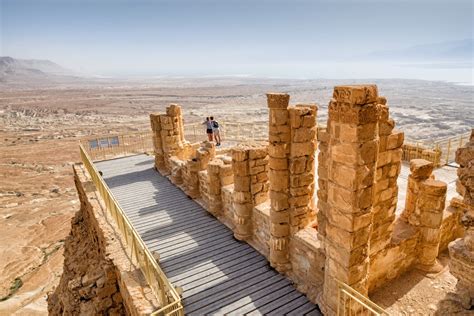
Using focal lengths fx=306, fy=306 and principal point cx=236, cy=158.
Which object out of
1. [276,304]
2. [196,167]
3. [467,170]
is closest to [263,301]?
[276,304]

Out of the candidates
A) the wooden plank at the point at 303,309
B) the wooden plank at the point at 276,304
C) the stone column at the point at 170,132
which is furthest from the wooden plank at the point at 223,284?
the stone column at the point at 170,132

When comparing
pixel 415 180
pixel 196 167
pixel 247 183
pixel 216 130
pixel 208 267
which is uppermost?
pixel 216 130

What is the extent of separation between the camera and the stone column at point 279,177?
7746 millimetres

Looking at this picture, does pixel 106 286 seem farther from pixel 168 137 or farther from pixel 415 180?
pixel 415 180

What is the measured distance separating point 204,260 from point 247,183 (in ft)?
8.64

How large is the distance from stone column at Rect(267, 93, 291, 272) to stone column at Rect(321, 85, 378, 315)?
196 cm

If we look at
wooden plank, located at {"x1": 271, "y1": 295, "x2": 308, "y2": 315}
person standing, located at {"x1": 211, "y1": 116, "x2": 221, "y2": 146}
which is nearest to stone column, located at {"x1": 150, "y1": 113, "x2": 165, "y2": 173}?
person standing, located at {"x1": 211, "y1": 116, "x2": 221, "y2": 146}

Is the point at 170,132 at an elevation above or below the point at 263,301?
above

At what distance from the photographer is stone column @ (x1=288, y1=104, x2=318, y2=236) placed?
771cm

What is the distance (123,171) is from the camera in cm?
1642

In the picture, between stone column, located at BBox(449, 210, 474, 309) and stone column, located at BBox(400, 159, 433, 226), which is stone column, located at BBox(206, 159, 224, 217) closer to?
stone column, located at BBox(400, 159, 433, 226)

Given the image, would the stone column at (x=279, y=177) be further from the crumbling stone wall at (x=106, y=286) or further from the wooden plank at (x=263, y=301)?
the crumbling stone wall at (x=106, y=286)

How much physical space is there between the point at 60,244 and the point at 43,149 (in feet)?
92.9

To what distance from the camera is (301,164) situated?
792 centimetres
